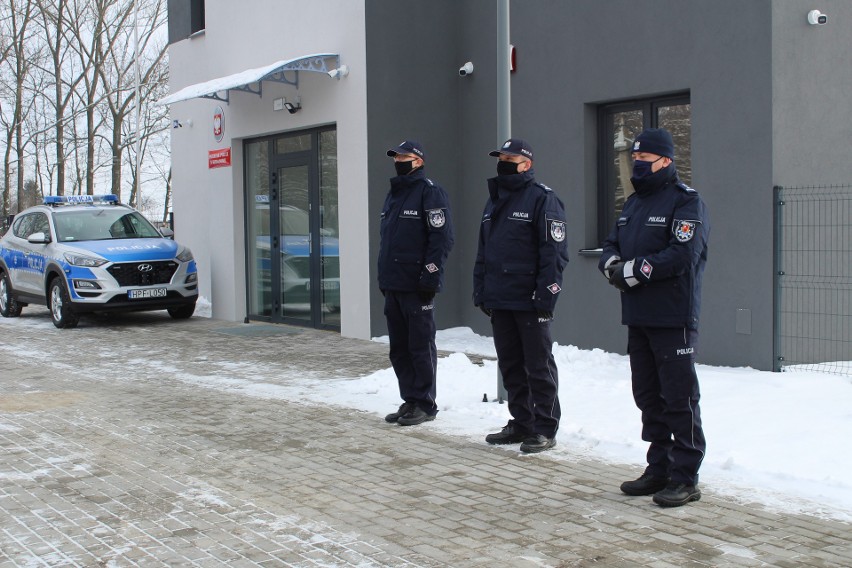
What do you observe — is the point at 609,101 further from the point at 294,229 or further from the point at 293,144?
the point at 294,229

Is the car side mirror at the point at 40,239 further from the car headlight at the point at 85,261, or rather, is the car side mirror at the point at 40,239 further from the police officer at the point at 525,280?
the police officer at the point at 525,280

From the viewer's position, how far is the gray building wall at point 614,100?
9.55 metres

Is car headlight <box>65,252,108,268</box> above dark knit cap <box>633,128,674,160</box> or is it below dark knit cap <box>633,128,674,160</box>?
below

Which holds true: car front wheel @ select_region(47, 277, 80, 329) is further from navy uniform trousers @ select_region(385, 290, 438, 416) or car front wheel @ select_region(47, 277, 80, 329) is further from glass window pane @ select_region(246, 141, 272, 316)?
navy uniform trousers @ select_region(385, 290, 438, 416)

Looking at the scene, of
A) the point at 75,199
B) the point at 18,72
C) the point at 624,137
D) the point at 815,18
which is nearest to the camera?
the point at 815,18

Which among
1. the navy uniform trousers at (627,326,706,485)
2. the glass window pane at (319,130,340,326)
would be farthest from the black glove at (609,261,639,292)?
the glass window pane at (319,130,340,326)

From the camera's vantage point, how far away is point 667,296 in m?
5.38

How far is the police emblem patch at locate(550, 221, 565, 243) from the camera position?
6574mm

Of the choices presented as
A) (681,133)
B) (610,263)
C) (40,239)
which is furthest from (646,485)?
(40,239)

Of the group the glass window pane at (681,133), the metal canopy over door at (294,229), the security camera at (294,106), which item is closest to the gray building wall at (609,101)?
the glass window pane at (681,133)

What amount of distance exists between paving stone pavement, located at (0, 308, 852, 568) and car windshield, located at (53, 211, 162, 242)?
681 centimetres

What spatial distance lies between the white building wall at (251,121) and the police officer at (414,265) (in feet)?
17.4

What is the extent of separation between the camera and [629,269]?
17.7 feet

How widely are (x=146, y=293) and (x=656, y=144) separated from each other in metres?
11.1
